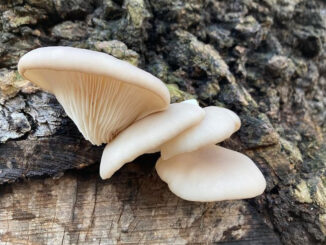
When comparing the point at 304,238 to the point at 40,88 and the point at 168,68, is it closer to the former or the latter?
the point at 168,68

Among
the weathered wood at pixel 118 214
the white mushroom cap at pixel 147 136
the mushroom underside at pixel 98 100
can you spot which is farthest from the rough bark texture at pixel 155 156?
the white mushroom cap at pixel 147 136

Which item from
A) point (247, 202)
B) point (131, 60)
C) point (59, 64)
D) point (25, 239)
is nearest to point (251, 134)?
point (247, 202)

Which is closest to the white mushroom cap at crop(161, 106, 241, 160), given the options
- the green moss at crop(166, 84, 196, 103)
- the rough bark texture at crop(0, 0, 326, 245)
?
the rough bark texture at crop(0, 0, 326, 245)

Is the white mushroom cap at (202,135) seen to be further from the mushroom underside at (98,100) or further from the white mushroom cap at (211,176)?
the mushroom underside at (98,100)

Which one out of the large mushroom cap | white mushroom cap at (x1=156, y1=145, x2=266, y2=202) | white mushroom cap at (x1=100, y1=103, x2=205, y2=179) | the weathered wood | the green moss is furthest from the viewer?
the green moss

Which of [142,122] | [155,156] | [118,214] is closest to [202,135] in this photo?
[142,122]

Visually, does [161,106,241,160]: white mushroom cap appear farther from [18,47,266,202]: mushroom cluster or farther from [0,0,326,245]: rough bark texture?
[0,0,326,245]: rough bark texture
